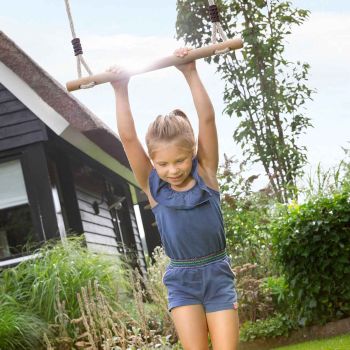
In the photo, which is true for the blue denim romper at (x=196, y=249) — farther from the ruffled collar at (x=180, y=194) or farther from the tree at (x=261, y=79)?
the tree at (x=261, y=79)

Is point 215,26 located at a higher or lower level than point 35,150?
lower

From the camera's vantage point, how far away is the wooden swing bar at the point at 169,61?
2990 millimetres

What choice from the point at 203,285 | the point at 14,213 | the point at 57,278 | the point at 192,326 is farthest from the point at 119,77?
the point at 14,213

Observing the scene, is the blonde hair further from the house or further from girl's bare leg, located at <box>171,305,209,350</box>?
the house

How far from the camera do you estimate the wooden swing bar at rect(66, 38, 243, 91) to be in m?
2.99

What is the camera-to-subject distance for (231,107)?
11328mm

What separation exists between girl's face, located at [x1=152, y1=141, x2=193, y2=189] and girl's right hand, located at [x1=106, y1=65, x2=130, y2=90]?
30 centimetres

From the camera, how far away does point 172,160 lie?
2.99 meters

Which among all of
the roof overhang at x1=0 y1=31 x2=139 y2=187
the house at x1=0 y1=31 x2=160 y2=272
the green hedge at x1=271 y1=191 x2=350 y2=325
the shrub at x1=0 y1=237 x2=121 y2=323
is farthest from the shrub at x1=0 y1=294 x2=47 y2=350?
the roof overhang at x1=0 y1=31 x2=139 y2=187

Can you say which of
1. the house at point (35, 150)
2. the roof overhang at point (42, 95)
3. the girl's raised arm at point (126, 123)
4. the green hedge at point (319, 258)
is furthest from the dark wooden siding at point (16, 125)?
the girl's raised arm at point (126, 123)

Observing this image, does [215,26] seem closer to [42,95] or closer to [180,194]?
[180,194]

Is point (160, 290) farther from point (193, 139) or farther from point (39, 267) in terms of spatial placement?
point (193, 139)

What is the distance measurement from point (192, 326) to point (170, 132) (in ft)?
2.24

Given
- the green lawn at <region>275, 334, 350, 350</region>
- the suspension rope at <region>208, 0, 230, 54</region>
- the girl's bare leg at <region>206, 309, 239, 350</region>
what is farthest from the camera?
the green lawn at <region>275, 334, 350, 350</region>
